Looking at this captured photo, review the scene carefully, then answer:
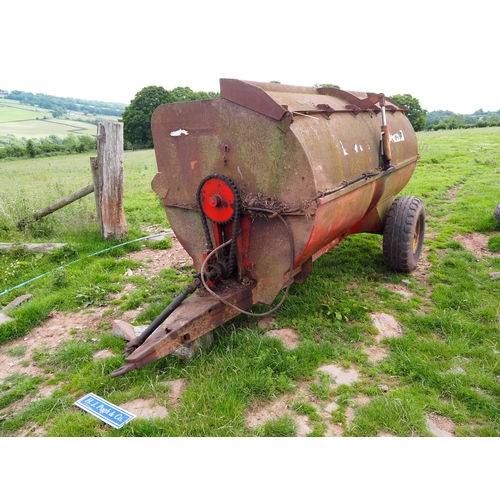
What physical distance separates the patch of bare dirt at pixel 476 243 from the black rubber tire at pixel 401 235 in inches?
54.4

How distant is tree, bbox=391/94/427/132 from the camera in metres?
37.5

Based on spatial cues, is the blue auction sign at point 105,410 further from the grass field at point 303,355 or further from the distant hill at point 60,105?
the distant hill at point 60,105

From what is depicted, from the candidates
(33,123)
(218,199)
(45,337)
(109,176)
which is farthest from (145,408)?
(33,123)

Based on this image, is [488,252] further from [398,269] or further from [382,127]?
[382,127]

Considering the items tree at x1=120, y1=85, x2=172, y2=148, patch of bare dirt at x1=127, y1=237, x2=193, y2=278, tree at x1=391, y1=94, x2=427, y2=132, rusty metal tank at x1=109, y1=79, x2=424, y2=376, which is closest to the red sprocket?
rusty metal tank at x1=109, y1=79, x2=424, y2=376

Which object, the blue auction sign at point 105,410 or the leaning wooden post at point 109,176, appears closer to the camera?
the blue auction sign at point 105,410

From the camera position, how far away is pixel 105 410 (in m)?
3.03

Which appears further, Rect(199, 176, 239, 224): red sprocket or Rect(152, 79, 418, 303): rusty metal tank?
Rect(199, 176, 239, 224): red sprocket

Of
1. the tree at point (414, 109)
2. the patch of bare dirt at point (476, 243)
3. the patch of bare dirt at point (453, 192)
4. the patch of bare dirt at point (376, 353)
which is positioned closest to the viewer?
the patch of bare dirt at point (376, 353)

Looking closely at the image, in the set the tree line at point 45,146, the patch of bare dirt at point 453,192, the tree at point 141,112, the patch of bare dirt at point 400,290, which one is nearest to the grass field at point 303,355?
the patch of bare dirt at point 400,290

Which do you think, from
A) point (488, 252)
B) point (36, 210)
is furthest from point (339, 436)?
point (36, 210)

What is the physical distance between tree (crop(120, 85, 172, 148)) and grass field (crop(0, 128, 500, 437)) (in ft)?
109

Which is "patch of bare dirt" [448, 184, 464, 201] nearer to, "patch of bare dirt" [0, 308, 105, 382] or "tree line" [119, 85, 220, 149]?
"patch of bare dirt" [0, 308, 105, 382]

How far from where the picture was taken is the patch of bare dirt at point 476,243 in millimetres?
5981
